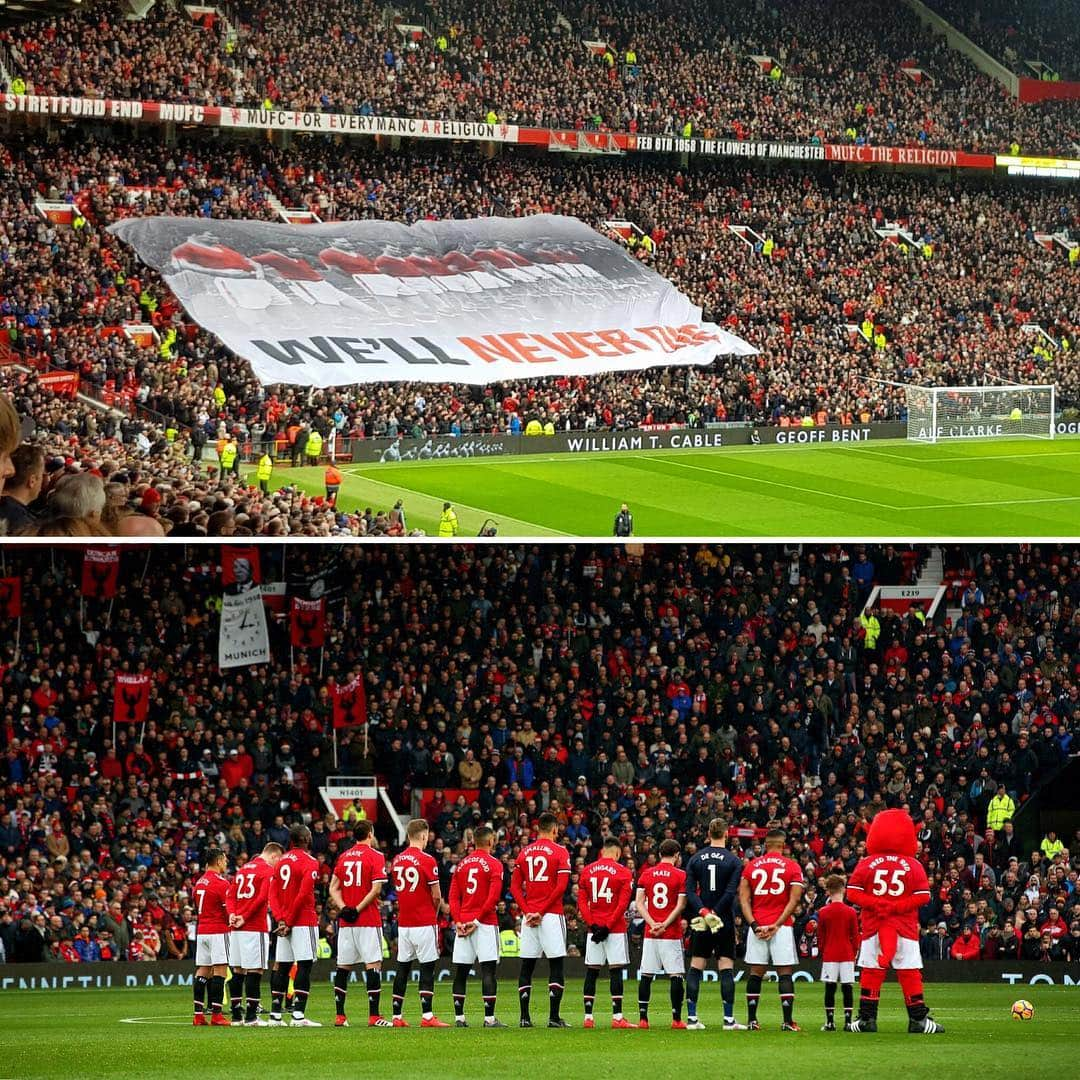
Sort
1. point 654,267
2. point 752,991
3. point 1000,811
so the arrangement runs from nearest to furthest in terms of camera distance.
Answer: point 752,991
point 1000,811
point 654,267

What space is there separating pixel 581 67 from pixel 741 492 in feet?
30.0

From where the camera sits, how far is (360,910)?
14.1m

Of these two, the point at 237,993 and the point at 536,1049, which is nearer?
the point at 536,1049

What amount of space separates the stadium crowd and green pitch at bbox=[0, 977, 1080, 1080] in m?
13.2

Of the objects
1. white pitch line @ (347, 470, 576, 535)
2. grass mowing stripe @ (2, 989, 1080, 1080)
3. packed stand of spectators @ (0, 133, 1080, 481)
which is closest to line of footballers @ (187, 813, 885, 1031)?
grass mowing stripe @ (2, 989, 1080, 1080)

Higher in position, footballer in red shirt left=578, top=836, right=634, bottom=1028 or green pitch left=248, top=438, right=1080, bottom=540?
green pitch left=248, top=438, right=1080, bottom=540

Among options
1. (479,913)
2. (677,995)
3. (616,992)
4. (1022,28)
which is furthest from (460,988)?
(1022,28)

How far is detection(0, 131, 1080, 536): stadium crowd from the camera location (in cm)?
2964

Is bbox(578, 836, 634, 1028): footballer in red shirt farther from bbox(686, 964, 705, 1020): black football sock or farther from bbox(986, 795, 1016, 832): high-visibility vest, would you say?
bbox(986, 795, 1016, 832): high-visibility vest

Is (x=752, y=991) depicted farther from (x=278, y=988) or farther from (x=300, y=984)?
(x=278, y=988)

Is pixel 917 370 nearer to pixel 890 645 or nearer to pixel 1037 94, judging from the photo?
pixel 1037 94

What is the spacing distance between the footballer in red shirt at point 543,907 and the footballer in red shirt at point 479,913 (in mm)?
214

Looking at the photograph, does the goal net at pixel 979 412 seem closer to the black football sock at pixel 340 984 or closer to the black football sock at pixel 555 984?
the black football sock at pixel 555 984

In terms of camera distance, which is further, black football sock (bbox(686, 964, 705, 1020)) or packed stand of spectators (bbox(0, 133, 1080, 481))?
packed stand of spectators (bbox(0, 133, 1080, 481))
